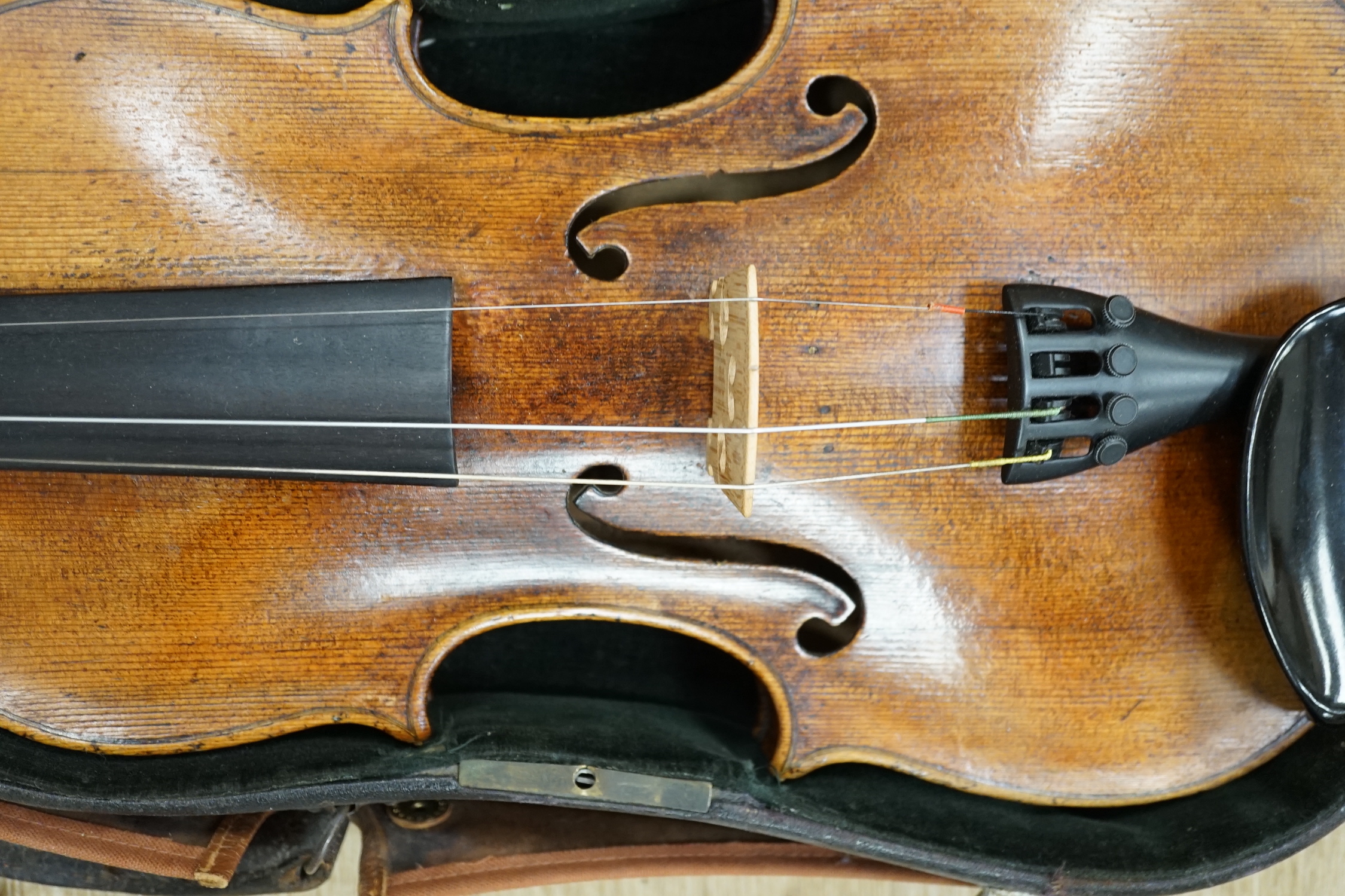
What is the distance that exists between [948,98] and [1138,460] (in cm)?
52

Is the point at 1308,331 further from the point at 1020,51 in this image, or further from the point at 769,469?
the point at 769,469

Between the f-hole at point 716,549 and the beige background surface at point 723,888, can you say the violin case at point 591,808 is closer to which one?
the f-hole at point 716,549

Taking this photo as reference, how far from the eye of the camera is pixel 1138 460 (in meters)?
1.23

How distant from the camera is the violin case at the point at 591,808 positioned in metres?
1.24

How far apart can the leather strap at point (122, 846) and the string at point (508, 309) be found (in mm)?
666

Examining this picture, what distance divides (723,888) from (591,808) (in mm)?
588

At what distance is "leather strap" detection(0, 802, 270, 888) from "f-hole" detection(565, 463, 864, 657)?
0.67 metres

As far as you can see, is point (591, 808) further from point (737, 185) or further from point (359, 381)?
point (737, 185)

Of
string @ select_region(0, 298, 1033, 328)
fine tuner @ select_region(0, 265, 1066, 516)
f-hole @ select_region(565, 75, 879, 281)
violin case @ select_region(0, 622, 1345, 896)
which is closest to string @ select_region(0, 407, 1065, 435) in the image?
fine tuner @ select_region(0, 265, 1066, 516)

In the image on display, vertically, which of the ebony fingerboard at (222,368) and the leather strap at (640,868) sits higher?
the ebony fingerboard at (222,368)

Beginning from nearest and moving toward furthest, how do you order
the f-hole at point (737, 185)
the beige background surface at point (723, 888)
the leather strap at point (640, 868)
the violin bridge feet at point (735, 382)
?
the violin bridge feet at point (735, 382)
the f-hole at point (737, 185)
the leather strap at point (640, 868)
the beige background surface at point (723, 888)

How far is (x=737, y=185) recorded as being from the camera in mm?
1213

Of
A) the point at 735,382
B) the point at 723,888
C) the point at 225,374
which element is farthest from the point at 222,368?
the point at 723,888

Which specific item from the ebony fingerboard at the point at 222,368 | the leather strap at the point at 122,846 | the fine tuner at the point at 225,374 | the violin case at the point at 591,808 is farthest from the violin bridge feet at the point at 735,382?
the leather strap at the point at 122,846
